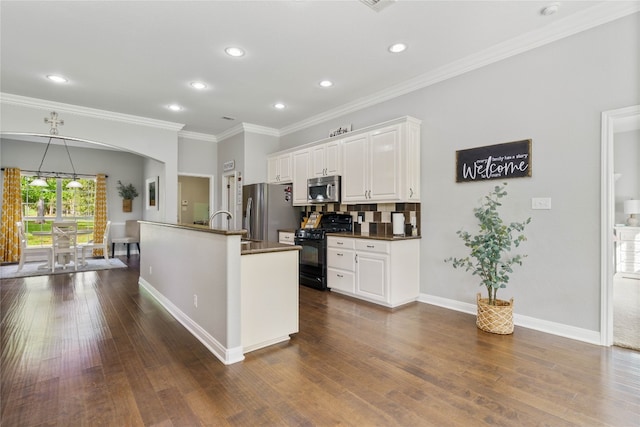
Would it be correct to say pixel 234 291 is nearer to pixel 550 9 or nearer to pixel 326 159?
pixel 326 159

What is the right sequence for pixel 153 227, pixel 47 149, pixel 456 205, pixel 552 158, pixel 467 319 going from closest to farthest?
1. pixel 552 158
2. pixel 467 319
3. pixel 456 205
4. pixel 153 227
5. pixel 47 149

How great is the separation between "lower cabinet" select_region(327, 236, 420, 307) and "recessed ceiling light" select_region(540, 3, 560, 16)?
2556 millimetres

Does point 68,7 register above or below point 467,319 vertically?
above

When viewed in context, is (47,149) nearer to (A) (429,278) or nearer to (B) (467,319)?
(A) (429,278)

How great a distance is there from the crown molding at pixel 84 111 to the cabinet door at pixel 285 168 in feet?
6.78

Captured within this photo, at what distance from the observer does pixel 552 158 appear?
9.87 ft

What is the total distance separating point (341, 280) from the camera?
4.37 metres

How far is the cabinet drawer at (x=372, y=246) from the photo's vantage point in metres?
3.81

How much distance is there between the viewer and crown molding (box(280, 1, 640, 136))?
2.65m

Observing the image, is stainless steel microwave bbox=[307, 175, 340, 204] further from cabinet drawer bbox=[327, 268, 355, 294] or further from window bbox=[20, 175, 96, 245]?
window bbox=[20, 175, 96, 245]

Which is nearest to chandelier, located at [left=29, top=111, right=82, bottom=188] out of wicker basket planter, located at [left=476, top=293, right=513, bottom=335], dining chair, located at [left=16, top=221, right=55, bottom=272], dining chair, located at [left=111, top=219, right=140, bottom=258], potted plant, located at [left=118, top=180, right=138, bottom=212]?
potted plant, located at [left=118, top=180, right=138, bottom=212]

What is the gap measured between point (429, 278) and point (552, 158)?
187 centimetres

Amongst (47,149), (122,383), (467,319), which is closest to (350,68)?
(467,319)

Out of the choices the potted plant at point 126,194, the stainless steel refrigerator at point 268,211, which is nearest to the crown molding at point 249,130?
the stainless steel refrigerator at point 268,211
